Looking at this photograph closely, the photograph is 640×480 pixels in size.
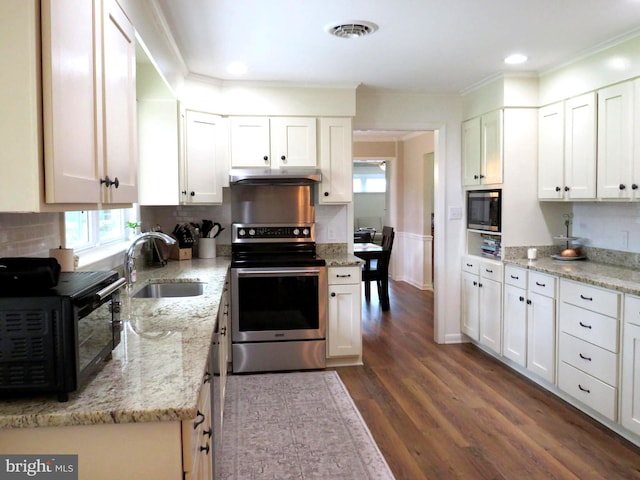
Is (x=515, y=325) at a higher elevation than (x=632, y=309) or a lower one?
lower

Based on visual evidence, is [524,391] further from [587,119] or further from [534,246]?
[587,119]

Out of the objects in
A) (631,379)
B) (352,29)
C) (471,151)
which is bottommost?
(631,379)

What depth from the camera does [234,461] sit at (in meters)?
2.69

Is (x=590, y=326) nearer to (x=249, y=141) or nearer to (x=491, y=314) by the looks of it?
(x=491, y=314)

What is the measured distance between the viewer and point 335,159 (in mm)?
4355

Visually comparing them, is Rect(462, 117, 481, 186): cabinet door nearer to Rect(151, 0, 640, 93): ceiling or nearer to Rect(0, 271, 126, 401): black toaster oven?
Rect(151, 0, 640, 93): ceiling

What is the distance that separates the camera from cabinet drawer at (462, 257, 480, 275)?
446 centimetres

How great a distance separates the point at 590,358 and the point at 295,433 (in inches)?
71.8

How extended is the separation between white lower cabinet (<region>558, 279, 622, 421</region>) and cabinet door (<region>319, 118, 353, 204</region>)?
1884 mm

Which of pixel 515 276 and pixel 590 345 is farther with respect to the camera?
pixel 515 276

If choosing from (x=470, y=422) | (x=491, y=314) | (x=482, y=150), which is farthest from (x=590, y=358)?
(x=482, y=150)

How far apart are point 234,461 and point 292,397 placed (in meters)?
0.92

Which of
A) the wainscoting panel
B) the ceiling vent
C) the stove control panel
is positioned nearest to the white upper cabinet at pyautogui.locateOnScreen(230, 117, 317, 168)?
the stove control panel

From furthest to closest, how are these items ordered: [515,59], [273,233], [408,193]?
[408,193] < [273,233] < [515,59]
